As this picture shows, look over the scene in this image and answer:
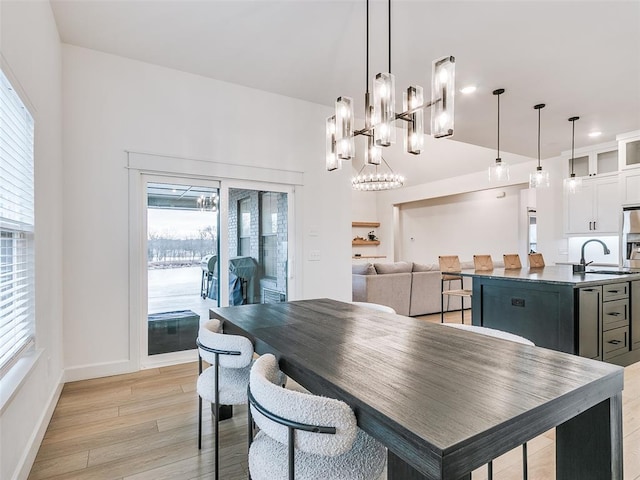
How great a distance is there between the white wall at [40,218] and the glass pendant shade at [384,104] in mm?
1793

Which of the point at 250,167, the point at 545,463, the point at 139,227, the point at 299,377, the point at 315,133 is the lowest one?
the point at 545,463

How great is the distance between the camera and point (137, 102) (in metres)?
3.40

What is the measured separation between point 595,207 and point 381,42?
501cm

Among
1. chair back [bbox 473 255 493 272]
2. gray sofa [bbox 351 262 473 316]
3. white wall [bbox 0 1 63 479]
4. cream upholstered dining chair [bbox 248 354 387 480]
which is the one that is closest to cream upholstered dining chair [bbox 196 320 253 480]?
cream upholstered dining chair [bbox 248 354 387 480]

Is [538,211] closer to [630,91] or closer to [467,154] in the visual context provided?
[467,154]

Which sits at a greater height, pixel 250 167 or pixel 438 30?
pixel 438 30

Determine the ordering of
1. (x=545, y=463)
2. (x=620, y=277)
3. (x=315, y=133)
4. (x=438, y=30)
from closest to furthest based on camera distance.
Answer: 1. (x=545, y=463)
2. (x=438, y=30)
3. (x=620, y=277)
4. (x=315, y=133)

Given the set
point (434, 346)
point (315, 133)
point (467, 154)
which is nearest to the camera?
point (434, 346)

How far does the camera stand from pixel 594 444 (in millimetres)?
1195

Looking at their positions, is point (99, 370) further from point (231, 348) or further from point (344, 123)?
point (344, 123)

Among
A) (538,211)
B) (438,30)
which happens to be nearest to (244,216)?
(438,30)

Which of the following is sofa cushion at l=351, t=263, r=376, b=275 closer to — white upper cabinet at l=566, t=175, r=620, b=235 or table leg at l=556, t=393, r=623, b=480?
white upper cabinet at l=566, t=175, r=620, b=235

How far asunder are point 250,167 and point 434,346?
3043mm

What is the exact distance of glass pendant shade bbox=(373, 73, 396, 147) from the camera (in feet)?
6.64
